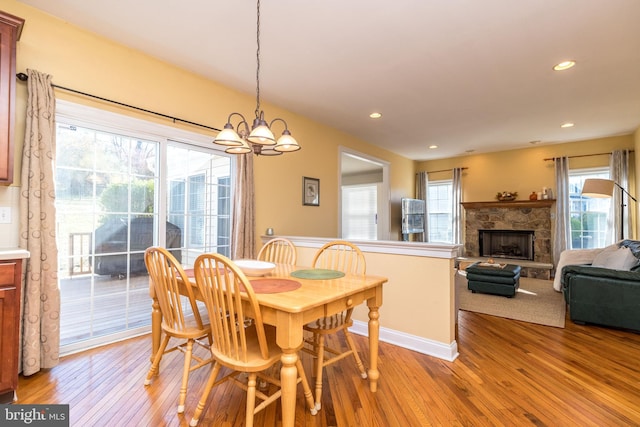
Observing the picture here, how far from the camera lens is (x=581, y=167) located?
19.1 feet

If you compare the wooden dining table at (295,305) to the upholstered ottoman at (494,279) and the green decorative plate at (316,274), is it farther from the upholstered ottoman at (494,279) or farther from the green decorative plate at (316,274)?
the upholstered ottoman at (494,279)

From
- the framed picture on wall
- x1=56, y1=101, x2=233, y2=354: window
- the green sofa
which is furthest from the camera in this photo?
the framed picture on wall

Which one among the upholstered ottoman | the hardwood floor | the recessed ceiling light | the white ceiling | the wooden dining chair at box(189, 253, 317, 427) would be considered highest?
the white ceiling

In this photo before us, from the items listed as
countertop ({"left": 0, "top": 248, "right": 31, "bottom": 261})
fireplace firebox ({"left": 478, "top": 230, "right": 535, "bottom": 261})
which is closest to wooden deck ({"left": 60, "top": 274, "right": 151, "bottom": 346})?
countertop ({"left": 0, "top": 248, "right": 31, "bottom": 261})

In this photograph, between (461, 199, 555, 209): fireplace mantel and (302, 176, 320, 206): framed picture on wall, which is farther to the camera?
(461, 199, 555, 209): fireplace mantel

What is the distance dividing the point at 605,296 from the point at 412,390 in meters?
2.61

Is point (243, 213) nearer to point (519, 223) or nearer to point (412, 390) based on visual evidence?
point (412, 390)

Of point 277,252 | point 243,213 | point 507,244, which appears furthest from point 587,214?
point 243,213

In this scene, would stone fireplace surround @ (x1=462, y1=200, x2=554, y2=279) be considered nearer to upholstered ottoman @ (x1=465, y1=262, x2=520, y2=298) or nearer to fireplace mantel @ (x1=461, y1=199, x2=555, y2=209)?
fireplace mantel @ (x1=461, y1=199, x2=555, y2=209)

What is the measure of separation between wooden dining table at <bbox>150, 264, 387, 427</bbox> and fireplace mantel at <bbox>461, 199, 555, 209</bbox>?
568 cm

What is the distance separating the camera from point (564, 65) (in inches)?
115

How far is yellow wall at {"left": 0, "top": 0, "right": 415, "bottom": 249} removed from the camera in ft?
7.46

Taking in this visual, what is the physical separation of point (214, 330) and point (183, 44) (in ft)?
8.01

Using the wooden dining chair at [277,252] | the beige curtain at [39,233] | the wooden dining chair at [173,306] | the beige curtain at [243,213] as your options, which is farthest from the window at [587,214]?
the beige curtain at [39,233]
